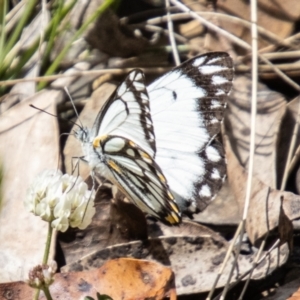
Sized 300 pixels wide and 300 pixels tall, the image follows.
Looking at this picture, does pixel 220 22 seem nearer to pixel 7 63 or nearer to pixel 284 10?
pixel 284 10

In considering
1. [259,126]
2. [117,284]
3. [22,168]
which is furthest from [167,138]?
[117,284]

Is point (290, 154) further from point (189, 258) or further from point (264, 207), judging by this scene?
point (189, 258)

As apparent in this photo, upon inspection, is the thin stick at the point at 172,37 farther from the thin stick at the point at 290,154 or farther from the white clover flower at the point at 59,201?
the white clover flower at the point at 59,201

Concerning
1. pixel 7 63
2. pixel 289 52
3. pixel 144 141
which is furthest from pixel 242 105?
pixel 7 63

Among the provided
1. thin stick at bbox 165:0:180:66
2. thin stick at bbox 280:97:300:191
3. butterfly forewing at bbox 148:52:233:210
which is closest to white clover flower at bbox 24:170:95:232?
butterfly forewing at bbox 148:52:233:210

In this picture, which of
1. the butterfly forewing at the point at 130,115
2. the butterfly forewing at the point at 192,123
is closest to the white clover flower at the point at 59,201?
the butterfly forewing at the point at 130,115
